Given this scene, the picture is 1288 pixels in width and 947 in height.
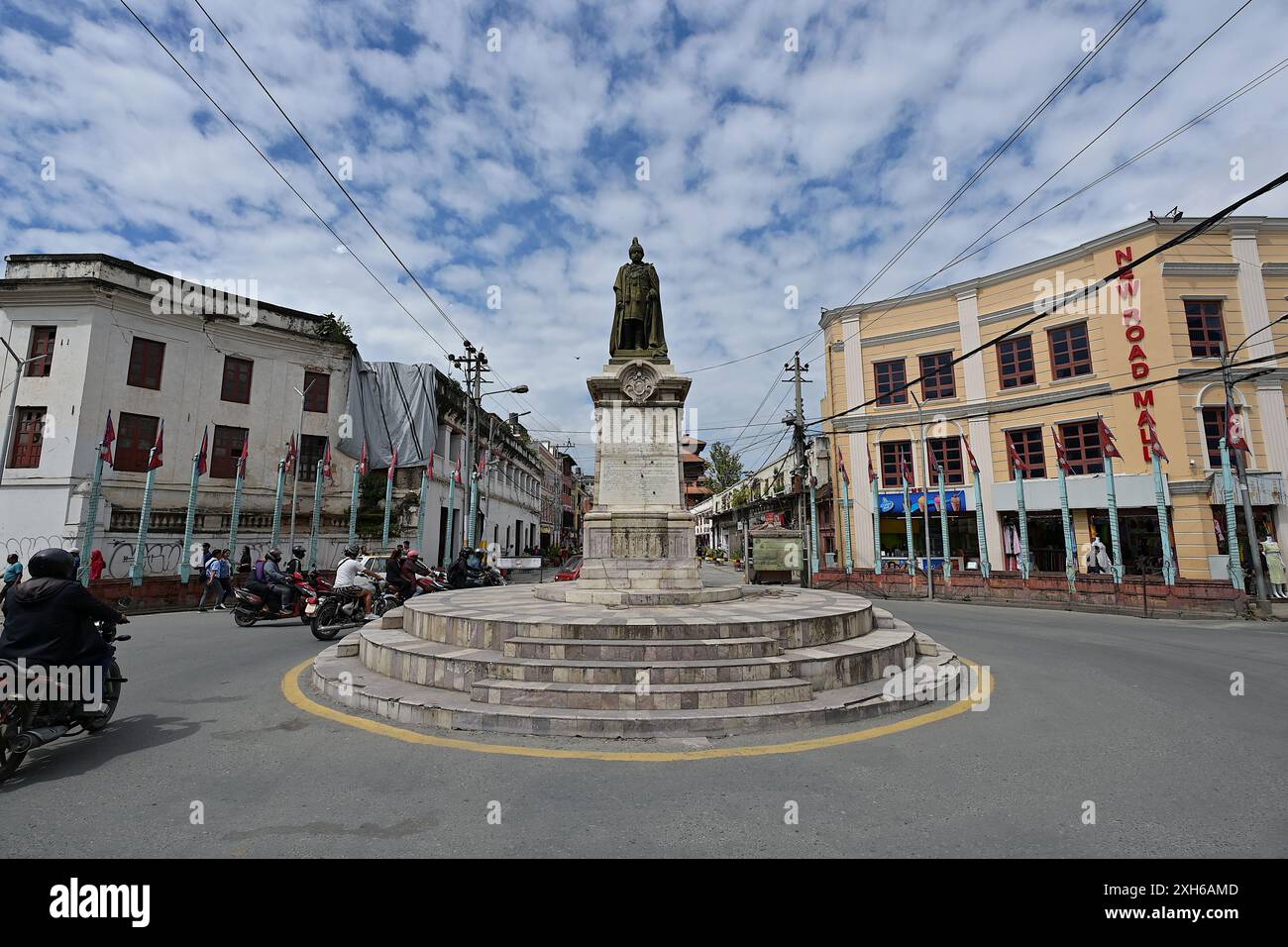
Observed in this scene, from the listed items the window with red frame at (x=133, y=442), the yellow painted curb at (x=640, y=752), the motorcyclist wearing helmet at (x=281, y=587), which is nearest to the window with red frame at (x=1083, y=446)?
the yellow painted curb at (x=640, y=752)

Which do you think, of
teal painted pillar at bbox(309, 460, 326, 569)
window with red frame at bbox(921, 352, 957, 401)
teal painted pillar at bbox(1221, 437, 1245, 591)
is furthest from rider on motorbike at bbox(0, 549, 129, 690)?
window with red frame at bbox(921, 352, 957, 401)

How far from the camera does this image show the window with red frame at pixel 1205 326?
811 inches

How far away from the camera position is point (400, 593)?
41.8 feet

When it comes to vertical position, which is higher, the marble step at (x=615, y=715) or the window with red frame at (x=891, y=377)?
the window with red frame at (x=891, y=377)

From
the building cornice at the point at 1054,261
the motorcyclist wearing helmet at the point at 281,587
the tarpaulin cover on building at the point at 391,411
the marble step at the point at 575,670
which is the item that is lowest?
the marble step at the point at 575,670

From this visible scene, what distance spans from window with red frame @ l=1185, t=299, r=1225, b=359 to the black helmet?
28.9m

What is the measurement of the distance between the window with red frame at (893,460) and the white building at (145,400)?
23993 mm

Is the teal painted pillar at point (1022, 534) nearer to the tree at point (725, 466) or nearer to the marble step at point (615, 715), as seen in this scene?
the marble step at point (615, 715)

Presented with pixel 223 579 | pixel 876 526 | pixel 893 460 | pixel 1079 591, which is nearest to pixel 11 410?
pixel 223 579

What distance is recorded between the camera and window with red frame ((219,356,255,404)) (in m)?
24.6

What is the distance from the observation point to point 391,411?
28.4 metres

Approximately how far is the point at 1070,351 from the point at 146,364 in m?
35.9

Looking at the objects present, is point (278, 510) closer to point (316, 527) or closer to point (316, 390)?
point (316, 527)
